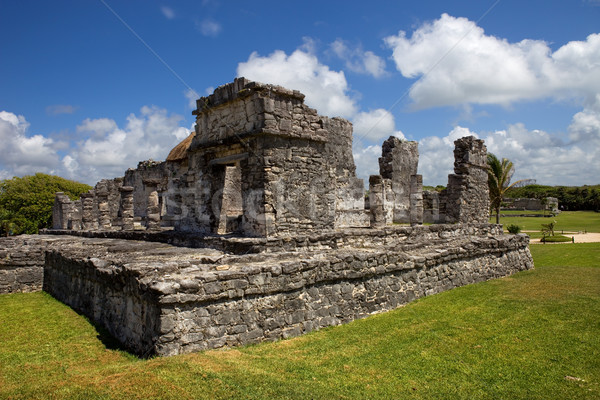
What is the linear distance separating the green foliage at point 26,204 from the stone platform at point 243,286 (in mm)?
24856

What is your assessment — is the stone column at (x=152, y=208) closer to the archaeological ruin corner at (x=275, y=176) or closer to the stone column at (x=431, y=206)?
the archaeological ruin corner at (x=275, y=176)

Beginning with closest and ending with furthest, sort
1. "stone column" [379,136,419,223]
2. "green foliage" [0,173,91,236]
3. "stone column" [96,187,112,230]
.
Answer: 1. "stone column" [379,136,419,223]
2. "stone column" [96,187,112,230]
3. "green foliage" [0,173,91,236]

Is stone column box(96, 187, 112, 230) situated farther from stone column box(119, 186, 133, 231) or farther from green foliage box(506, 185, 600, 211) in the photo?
green foliage box(506, 185, 600, 211)

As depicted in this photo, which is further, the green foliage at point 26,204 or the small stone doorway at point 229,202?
the green foliage at point 26,204

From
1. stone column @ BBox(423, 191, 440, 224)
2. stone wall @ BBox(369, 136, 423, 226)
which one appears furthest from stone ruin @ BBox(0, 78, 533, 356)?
stone wall @ BBox(369, 136, 423, 226)

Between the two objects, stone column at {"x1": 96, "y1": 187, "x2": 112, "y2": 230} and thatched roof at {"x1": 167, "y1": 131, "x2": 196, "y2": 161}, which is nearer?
stone column at {"x1": 96, "y1": 187, "x2": 112, "y2": 230}

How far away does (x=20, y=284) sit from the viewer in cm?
966

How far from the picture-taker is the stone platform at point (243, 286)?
497 centimetres

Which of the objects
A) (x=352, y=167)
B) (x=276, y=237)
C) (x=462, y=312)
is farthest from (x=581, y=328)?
(x=352, y=167)

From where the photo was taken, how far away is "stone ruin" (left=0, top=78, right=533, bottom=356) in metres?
5.25

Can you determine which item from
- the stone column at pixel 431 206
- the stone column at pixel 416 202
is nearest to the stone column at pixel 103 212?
the stone column at pixel 416 202

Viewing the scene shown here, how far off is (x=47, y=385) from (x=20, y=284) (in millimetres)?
6909

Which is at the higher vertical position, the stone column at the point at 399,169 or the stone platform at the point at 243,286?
the stone column at the point at 399,169

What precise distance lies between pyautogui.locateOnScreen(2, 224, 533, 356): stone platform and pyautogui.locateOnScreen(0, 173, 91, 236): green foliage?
2486 centimetres
